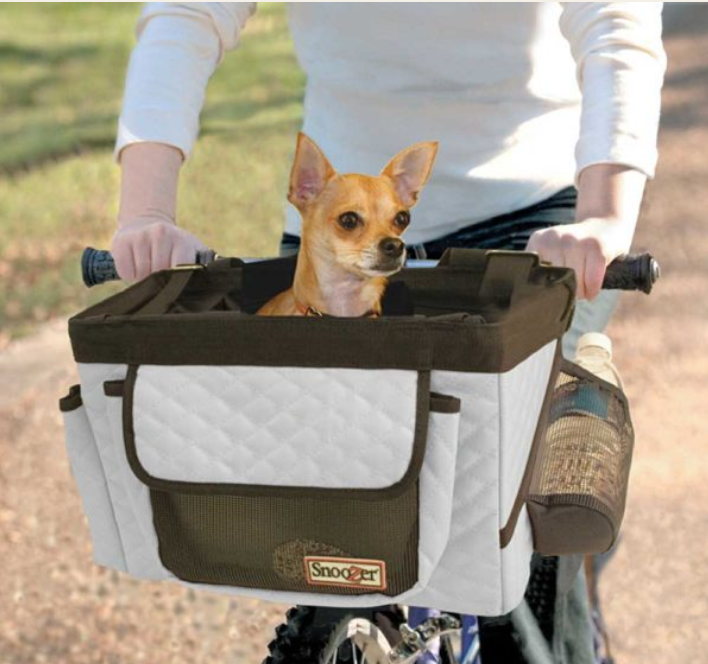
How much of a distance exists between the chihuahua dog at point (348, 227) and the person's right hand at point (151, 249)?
0.30 metres

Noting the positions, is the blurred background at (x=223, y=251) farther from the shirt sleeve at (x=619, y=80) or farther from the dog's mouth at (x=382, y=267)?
the dog's mouth at (x=382, y=267)

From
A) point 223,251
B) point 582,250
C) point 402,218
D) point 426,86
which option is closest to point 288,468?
point 402,218

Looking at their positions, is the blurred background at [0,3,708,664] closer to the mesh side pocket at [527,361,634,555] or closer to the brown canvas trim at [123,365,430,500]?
the mesh side pocket at [527,361,634,555]

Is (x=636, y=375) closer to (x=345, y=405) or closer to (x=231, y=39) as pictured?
(x=231, y=39)

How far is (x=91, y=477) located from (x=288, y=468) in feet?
1.07

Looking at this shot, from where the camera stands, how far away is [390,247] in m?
1.53

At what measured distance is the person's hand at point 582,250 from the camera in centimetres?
167

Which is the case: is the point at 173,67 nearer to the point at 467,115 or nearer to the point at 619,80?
the point at 467,115

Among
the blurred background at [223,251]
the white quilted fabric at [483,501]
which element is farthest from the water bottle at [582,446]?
the blurred background at [223,251]

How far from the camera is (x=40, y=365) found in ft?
19.5

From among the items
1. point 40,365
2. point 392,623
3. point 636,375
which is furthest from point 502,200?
point 40,365

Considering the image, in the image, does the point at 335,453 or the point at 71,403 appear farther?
the point at 71,403

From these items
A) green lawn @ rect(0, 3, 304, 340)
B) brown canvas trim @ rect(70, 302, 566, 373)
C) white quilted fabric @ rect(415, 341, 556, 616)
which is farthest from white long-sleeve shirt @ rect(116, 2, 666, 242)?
green lawn @ rect(0, 3, 304, 340)

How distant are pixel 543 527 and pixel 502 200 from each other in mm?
885
